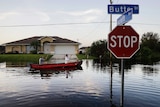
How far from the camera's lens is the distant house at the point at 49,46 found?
67.9 m

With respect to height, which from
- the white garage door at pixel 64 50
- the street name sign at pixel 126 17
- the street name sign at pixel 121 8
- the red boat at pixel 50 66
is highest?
the street name sign at pixel 121 8

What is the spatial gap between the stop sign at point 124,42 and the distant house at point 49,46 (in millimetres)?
61261

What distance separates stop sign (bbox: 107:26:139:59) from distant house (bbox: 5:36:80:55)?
6126 cm

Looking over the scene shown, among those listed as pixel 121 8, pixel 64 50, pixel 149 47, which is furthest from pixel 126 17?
pixel 149 47

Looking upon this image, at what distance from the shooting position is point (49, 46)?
6900 centimetres

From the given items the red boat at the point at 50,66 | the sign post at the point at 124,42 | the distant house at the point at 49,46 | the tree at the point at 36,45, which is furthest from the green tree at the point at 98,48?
the sign post at the point at 124,42

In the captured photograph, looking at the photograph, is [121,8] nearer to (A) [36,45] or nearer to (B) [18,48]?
(A) [36,45]

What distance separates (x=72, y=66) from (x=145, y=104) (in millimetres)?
22790

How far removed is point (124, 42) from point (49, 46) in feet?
209

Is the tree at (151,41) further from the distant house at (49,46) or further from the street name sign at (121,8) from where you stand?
the street name sign at (121,8)

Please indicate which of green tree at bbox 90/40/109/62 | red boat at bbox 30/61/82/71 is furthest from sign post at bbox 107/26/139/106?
green tree at bbox 90/40/109/62

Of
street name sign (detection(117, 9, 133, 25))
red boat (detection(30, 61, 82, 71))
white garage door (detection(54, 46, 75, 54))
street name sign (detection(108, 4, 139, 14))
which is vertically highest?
street name sign (detection(108, 4, 139, 14))

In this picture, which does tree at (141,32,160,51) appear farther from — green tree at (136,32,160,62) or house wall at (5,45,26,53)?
house wall at (5,45,26,53)

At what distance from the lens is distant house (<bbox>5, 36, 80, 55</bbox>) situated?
67875 mm
